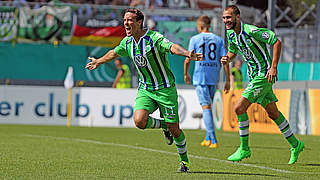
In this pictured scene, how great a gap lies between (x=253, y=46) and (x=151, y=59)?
6.20ft

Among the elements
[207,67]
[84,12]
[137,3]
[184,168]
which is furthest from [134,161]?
[137,3]

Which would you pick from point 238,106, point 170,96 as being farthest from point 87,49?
point 170,96

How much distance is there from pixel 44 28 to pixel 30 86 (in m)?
2.10

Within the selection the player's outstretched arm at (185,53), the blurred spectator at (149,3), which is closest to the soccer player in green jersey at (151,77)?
the player's outstretched arm at (185,53)

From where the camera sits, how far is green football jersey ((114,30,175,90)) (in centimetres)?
757

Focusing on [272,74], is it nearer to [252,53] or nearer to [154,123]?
[252,53]

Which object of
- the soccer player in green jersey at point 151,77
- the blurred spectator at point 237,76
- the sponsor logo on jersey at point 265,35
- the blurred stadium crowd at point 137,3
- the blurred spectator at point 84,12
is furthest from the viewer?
the blurred stadium crowd at point 137,3

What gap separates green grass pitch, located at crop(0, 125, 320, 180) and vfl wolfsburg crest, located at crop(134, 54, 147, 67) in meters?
1.17

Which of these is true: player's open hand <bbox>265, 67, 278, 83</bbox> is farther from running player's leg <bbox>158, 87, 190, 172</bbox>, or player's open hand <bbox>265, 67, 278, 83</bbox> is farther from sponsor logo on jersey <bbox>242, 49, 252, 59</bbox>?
running player's leg <bbox>158, 87, 190, 172</bbox>

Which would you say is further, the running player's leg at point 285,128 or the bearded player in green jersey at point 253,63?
the running player's leg at point 285,128

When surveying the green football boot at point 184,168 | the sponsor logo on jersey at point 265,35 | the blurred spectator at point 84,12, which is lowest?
the green football boot at point 184,168

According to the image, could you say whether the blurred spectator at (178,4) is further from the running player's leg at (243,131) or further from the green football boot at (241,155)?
the green football boot at (241,155)

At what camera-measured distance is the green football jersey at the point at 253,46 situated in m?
8.85

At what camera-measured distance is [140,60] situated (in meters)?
7.66
